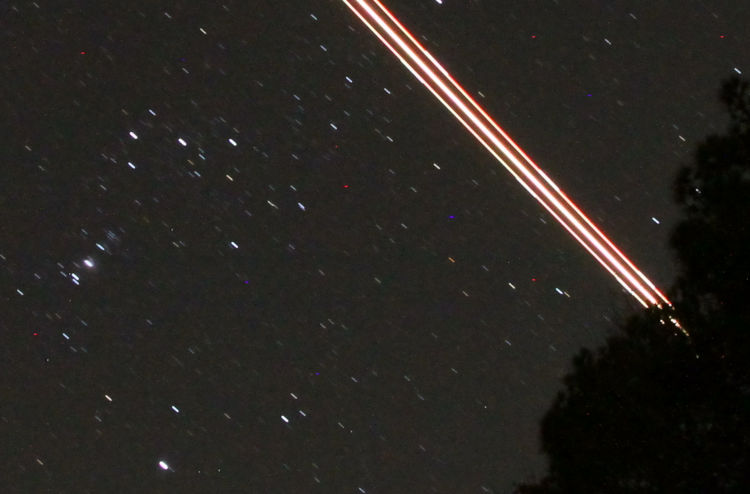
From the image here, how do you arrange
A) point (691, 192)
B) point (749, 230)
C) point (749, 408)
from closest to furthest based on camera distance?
1. point (749, 408)
2. point (749, 230)
3. point (691, 192)

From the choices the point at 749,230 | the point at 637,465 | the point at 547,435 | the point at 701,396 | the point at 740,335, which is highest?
the point at 749,230

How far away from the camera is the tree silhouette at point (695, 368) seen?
705 centimetres

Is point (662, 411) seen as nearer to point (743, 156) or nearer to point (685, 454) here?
point (685, 454)

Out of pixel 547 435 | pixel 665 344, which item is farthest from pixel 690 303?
pixel 547 435

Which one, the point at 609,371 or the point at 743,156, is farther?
the point at 609,371

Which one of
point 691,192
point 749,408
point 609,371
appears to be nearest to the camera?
point 749,408

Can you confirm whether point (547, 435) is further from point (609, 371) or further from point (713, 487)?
point (713, 487)

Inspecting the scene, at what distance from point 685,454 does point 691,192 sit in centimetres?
189

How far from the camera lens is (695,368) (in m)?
7.32

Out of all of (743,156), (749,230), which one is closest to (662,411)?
(749,230)

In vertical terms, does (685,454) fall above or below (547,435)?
above

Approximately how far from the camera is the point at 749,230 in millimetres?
7324

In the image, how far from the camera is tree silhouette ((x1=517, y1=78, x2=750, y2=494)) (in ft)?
23.1

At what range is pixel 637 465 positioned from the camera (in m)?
7.71
